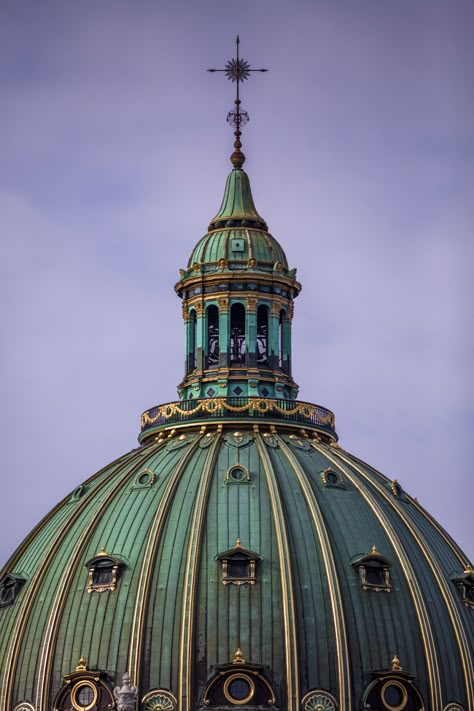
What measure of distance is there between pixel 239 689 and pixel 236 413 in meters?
19.9

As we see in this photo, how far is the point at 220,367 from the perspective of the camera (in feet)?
527

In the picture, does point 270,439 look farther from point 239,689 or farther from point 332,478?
point 239,689

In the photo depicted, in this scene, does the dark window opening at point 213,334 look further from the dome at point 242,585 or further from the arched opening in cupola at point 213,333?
the dome at point 242,585

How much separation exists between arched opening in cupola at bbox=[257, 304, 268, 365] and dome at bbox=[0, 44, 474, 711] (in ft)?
8.70

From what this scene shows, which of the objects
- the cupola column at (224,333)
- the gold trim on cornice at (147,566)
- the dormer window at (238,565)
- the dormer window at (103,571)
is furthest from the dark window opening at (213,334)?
the dormer window at (238,565)

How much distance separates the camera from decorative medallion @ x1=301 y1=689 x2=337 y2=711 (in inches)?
5635

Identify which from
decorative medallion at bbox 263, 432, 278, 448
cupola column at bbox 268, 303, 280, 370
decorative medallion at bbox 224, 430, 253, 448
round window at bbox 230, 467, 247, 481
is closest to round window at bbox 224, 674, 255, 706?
round window at bbox 230, 467, 247, 481

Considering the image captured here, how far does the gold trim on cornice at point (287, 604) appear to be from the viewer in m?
143

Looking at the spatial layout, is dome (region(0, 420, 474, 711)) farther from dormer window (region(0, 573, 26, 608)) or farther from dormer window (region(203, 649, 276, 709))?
dormer window (region(0, 573, 26, 608))

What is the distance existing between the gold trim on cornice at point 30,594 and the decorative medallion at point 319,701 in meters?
16.4

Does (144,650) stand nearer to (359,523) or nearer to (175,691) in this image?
(175,691)

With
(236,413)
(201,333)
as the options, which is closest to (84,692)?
(236,413)

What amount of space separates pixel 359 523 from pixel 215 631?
1178cm

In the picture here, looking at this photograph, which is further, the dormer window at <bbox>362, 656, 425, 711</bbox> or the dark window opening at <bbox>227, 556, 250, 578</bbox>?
the dark window opening at <bbox>227, 556, 250, 578</bbox>
